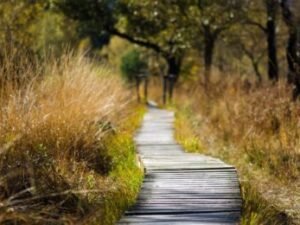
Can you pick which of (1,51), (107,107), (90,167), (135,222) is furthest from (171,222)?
(107,107)

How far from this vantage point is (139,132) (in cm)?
1287

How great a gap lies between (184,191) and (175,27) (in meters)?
15.8

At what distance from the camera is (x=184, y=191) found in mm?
7078

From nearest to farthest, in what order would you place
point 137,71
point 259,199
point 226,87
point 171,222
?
point 171,222, point 259,199, point 226,87, point 137,71

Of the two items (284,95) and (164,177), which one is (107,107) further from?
(164,177)

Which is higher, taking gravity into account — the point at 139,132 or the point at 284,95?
the point at 284,95

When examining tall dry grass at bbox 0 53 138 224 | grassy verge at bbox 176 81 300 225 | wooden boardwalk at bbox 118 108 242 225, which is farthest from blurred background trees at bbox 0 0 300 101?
wooden boardwalk at bbox 118 108 242 225

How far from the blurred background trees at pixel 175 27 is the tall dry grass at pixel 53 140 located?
14.9 feet

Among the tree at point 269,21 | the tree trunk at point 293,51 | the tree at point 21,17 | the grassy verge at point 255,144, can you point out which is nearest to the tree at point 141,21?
the tree at point 269,21

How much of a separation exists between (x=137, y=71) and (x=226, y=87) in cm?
1619

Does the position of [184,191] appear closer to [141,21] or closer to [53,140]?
[53,140]

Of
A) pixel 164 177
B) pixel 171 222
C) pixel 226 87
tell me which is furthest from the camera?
pixel 226 87

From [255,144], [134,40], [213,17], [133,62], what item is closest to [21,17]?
[213,17]

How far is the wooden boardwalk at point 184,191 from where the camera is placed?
604cm
